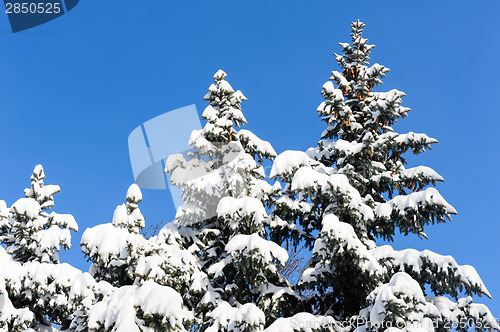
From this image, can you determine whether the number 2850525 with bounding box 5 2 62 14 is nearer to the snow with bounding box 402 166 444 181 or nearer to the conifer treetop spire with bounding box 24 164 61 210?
the conifer treetop spire with bounding box 24 164 61 210

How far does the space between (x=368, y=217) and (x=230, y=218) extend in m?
3.35

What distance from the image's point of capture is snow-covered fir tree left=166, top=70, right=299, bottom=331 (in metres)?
9.90

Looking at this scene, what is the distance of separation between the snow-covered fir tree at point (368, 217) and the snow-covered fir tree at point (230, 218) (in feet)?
3.23

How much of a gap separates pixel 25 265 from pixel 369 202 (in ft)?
33.1

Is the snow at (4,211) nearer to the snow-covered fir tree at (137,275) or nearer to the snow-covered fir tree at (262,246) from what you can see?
the snow-covered fir tree at (262,246)

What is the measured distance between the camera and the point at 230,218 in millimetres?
10750

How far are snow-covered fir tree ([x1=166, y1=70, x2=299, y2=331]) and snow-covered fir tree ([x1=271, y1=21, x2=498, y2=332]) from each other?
38.7 inches

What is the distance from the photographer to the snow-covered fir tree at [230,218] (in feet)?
32.5

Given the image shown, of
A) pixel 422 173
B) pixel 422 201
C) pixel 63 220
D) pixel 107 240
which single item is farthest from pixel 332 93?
pixel 63 220

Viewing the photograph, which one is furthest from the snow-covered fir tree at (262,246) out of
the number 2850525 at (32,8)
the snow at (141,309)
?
the number 2850525 at (32,8)

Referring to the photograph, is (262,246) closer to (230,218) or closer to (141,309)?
(230,218)

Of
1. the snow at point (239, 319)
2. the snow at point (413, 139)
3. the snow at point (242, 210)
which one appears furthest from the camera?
the snow at point (413, 139)

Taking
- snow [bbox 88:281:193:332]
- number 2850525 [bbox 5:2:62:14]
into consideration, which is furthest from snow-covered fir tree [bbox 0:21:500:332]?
number 2850525 [bbox 5:2:62:14]

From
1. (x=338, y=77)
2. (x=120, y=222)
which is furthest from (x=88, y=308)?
(x=338, y=77)
